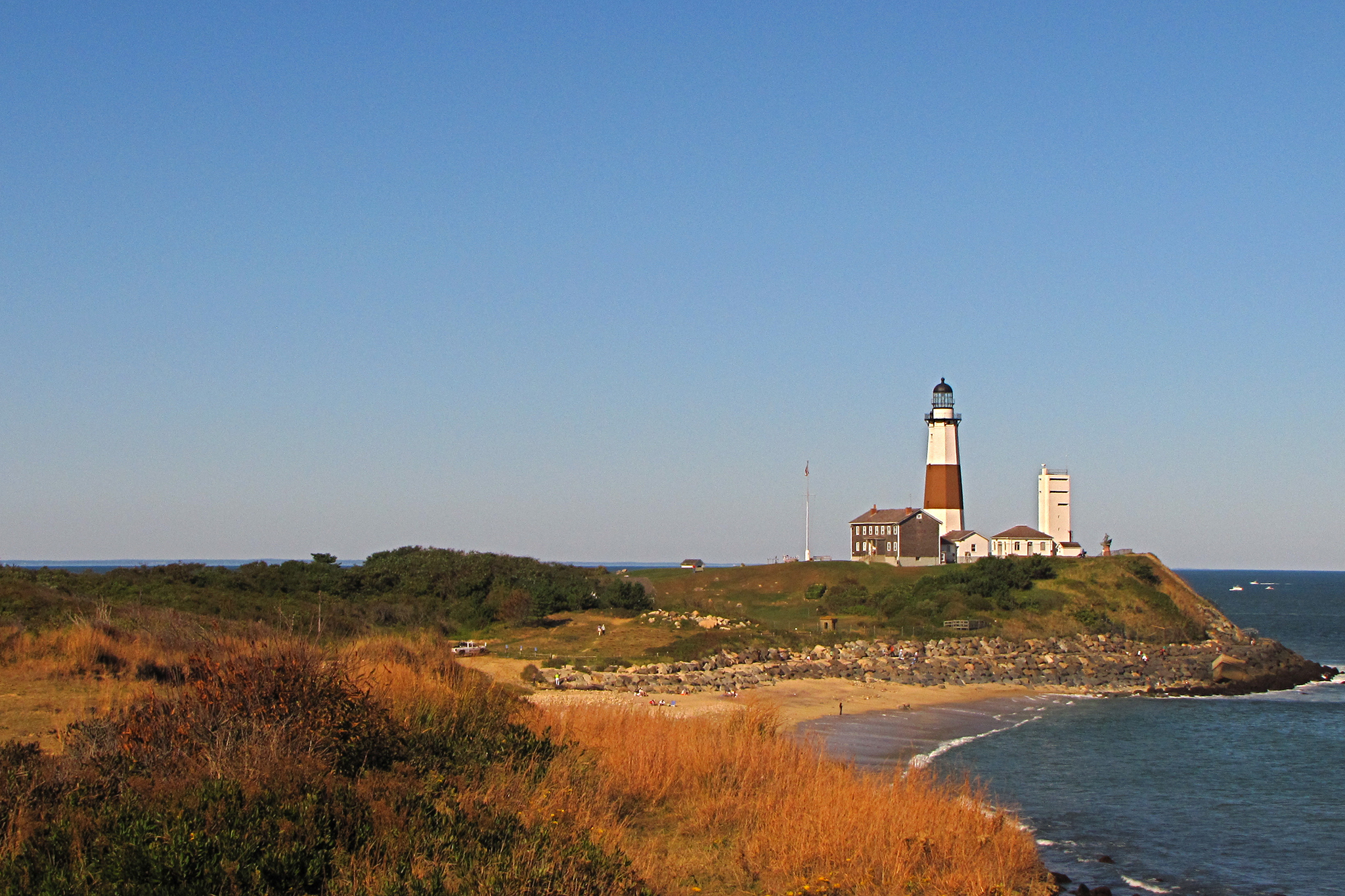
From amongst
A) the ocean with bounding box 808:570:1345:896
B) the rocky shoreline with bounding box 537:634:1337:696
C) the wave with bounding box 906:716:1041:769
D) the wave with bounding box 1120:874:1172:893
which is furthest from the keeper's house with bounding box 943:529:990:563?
the wave with bounding box 1120:874:1172:893

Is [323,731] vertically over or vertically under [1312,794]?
over

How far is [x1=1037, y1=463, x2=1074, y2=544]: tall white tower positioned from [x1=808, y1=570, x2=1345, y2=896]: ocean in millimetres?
36649

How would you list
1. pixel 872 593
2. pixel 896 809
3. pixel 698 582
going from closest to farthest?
pixel 896 809
pixel 872 593
pixel 698 582

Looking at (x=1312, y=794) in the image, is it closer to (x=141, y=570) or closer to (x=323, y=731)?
(x=323, y=731)

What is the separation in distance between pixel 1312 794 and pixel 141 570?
34.6 m

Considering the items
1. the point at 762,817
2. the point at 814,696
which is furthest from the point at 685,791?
the point at 814,696

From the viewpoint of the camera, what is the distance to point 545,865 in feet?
25.2

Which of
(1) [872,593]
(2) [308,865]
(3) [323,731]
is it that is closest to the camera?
(2) [308,865]

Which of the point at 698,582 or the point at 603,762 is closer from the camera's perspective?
the point at 603,762

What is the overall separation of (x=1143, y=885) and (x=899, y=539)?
6332cm

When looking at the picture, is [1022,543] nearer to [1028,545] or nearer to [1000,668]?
[1028,545]

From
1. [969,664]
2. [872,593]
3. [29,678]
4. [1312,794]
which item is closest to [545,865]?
[29,678]

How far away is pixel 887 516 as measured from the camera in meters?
80.7

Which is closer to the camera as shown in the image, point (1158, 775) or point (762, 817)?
point (762, 817)
